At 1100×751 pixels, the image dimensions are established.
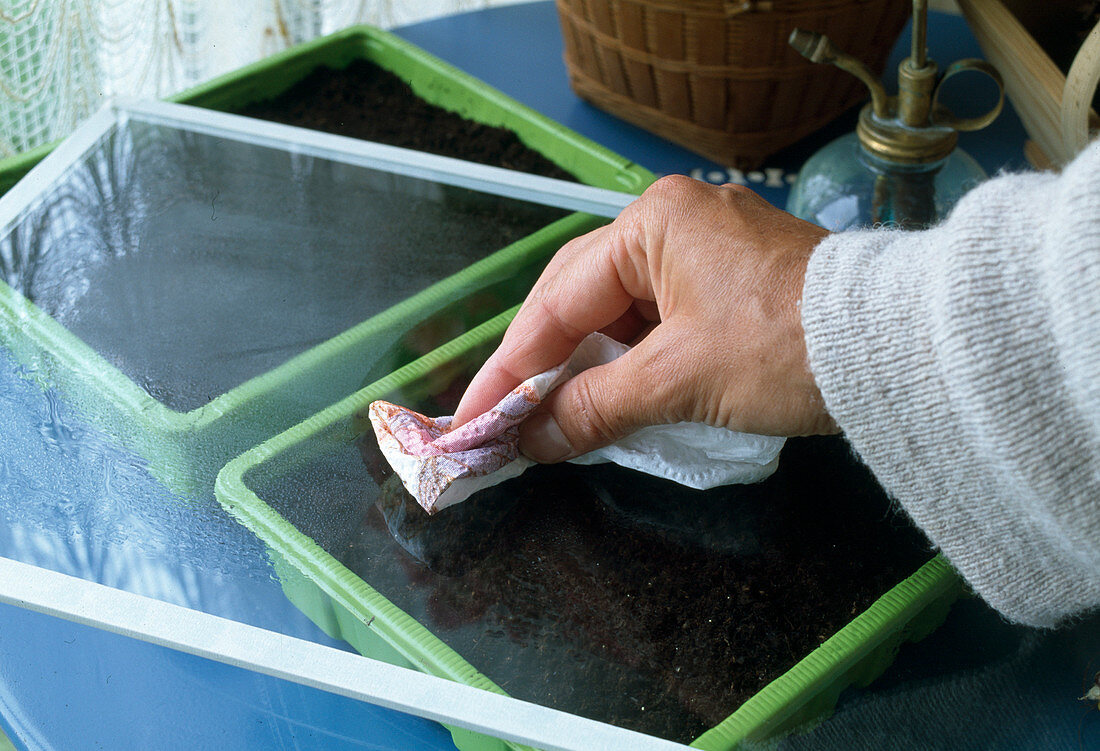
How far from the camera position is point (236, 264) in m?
0.73

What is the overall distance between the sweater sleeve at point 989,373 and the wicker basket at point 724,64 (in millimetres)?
437

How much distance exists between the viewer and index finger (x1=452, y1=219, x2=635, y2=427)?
0.58m

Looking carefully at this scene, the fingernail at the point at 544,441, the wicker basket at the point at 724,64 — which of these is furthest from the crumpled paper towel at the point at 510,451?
the wicker basket at the point at 724,64

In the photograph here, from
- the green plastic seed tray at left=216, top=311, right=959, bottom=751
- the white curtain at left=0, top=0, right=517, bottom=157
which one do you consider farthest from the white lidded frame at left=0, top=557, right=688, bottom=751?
the white curtain at left=0, top=0, right=517, bottom=157

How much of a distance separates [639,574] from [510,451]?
11 cm

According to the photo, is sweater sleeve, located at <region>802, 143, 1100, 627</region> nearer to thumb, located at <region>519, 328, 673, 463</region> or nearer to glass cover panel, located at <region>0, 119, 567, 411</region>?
thumb, located at <region>519, 328, 673, 463</region>

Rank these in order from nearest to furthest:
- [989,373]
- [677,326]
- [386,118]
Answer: [989,373], [677,326], [386,118]

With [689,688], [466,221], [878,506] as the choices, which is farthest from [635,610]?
[466,221]

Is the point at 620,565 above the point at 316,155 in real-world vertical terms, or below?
below

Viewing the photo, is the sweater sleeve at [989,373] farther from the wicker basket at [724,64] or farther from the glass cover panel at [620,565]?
the wicker basket at [724,64]

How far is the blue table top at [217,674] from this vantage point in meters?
0.47

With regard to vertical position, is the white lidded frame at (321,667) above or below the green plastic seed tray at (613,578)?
above

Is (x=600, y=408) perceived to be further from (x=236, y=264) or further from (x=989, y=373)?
(x=236, y=264)

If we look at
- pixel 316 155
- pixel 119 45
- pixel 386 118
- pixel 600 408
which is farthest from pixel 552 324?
pixel 119 45
